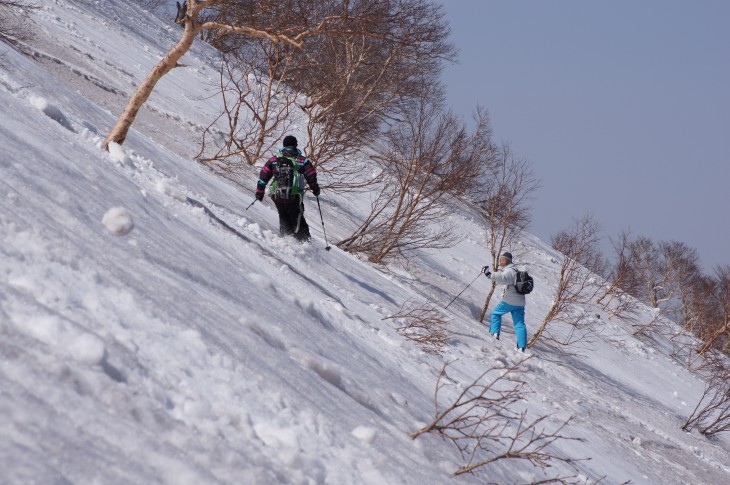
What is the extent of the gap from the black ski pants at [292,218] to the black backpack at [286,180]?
0.10 m

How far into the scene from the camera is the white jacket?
1177 cm

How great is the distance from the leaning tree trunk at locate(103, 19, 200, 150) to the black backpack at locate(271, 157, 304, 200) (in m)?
1.68

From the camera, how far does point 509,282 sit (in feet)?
38.8

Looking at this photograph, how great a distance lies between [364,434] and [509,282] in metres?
9.35

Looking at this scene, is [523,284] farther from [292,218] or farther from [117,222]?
[117,222]

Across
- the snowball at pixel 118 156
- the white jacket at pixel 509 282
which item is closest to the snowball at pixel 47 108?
the snowball at pixel 118 156

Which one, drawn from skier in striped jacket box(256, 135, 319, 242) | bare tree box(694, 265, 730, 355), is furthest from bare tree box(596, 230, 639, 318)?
skier in striped jacket box(256, 135, 319, 242)

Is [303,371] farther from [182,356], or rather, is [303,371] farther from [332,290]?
[332,290]

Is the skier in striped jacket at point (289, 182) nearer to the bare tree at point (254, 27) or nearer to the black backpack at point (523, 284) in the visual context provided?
the bare tree at point (254, 27)

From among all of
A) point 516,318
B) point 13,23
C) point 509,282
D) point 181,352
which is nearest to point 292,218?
point 509,282

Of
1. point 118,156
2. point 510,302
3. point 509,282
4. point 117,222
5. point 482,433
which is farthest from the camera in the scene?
point 510,302

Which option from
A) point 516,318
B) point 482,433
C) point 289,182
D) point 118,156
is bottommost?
point 482,433

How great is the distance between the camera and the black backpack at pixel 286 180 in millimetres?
8273

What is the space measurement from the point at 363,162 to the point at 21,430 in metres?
19.3
